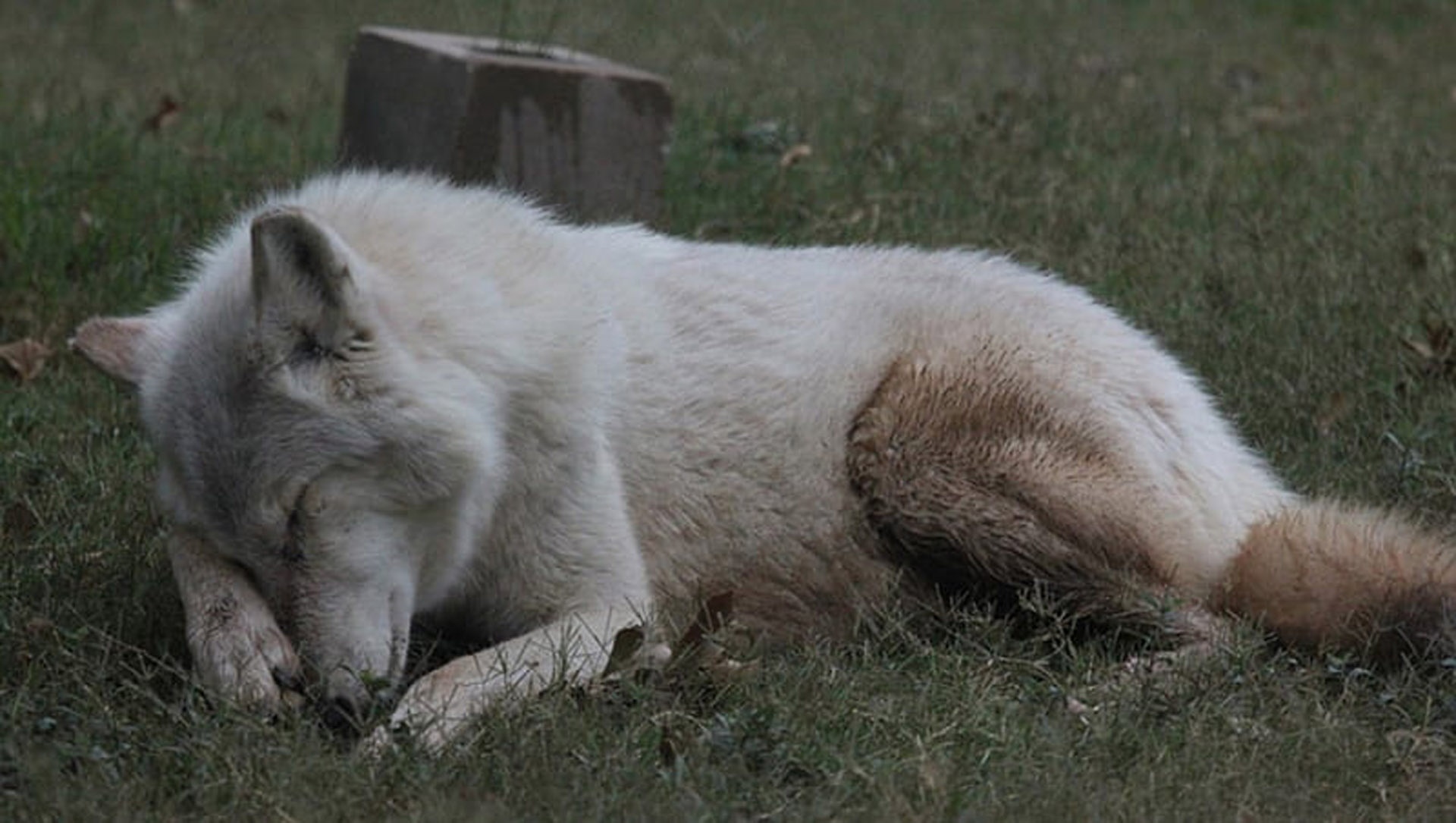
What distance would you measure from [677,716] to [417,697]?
1.73 feet

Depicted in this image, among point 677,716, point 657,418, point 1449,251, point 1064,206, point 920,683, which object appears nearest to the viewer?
point 677,716

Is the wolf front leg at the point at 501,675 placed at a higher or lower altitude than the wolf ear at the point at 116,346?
lower

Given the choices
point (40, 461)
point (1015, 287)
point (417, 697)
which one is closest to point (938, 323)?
point (1015, 287)

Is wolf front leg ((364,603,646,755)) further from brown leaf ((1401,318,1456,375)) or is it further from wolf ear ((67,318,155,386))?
brown leaf ((1401,318,1456,375))

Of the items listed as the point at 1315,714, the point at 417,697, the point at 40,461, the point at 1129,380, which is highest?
the point at 1129,380

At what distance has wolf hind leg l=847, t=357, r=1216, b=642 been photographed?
15.7ft

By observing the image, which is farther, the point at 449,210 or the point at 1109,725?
the point at 449,210

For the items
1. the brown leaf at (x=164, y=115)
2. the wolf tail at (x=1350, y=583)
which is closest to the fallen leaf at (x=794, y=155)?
the brown leaf at (x=164, y=115)

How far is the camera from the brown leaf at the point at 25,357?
6.50 meters

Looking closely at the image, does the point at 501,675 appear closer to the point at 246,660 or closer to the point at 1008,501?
the point at 246,660

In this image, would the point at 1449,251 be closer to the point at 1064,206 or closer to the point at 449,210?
the point at 1064,206

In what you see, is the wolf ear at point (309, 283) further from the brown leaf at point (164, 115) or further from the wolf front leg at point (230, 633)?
the brown leaf at point (164, 115)

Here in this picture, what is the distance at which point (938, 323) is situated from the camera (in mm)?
5168

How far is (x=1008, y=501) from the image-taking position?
4.84 meters
